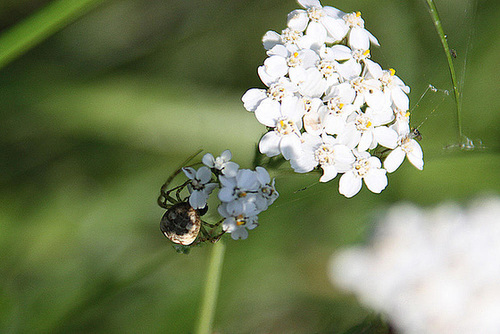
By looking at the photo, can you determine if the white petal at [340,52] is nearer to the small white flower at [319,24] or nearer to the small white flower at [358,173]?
the small white flower at [319,24]

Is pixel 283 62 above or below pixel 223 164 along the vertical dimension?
above

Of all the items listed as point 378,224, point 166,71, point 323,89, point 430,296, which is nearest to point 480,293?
point 430,296

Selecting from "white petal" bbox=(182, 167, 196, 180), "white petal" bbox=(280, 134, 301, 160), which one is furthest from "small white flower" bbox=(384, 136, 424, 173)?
"white petal" bbox=(182, 167, 196, 180)

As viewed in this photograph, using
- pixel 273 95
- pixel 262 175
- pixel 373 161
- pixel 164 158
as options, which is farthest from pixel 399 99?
pixel 164 158

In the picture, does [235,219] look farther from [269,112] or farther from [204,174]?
[269,112]

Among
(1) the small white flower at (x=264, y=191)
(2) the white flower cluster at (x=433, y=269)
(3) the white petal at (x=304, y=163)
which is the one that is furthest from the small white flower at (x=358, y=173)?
(2) the white flower cluster at (x=433, y=269)
